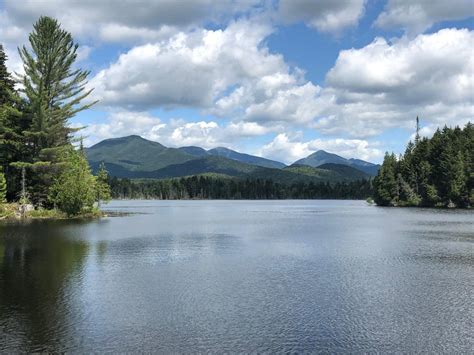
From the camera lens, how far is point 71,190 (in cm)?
10025

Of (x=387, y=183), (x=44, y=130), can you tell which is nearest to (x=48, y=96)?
(x=44, y=130)

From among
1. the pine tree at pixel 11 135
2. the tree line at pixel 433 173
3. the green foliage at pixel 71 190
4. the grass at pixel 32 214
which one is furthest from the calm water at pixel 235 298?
the tree line at pixel 433 173

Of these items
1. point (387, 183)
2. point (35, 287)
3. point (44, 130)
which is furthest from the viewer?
point (387, 183)

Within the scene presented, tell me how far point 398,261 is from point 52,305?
31.4 metres

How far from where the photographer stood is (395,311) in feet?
80.9

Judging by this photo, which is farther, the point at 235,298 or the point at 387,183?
the point at 387,183

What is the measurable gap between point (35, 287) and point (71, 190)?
2957 inches

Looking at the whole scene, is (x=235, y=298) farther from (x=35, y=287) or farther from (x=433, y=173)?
(x=433, y=173)

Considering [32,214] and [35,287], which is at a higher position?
[32,214]

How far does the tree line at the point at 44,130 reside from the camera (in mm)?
96438

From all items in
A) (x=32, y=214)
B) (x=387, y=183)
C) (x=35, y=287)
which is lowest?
(x=35, y=287)

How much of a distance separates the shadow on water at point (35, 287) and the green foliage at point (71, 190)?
45547mm

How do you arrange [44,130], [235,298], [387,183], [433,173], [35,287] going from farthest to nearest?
[387,183] → [433,173] → [44,130] → [35,287] → [235,298]

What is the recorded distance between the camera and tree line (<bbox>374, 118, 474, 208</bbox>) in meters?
152
